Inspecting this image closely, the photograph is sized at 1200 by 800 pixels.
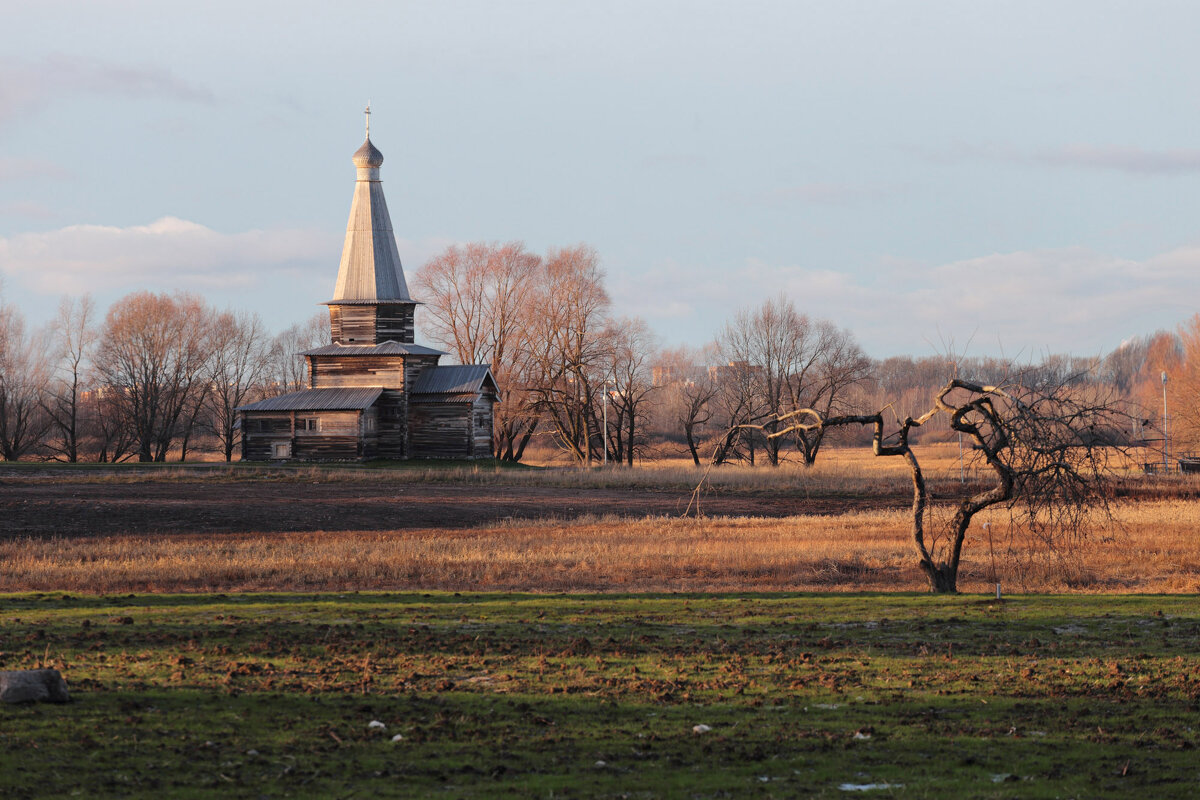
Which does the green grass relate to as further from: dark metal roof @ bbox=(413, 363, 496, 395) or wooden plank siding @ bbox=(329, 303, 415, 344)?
wooden plank siding @ bbox=(329, 303, 415, 344)

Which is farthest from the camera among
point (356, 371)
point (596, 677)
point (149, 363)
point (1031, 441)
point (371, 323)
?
point (149, 363)

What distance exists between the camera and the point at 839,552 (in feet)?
89.0

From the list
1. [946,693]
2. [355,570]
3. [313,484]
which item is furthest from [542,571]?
[313,484]

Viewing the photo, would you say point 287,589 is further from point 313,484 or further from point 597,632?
point 313,484

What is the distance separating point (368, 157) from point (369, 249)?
615 cm

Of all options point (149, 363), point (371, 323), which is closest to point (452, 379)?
point (371, 323)

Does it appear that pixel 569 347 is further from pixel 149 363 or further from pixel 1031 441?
pixel 1031 441

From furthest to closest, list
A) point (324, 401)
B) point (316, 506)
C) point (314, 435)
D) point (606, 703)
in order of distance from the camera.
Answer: point (324, 401) → point (314, 435) → point (316, 506) → point (606, 703)

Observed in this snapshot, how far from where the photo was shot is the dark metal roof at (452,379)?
6912 cm

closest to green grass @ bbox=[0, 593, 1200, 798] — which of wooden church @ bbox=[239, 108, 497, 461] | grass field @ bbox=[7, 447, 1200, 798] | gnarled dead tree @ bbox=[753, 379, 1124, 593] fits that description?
grass field @ bbox=[7, 447, 1200, 798]

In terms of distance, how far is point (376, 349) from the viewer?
70000mm

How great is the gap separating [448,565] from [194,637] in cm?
1191

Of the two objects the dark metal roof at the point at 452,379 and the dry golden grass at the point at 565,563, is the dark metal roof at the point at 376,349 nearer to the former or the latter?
the dark metal roof at the point at 452,379

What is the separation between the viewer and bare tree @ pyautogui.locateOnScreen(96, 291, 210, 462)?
8375 centimetres
